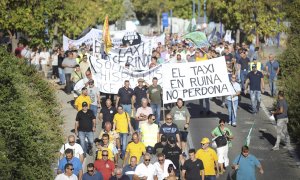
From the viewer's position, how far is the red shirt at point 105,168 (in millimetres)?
15820

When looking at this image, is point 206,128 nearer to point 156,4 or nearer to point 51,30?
point 51,30

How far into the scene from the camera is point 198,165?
51.0ft

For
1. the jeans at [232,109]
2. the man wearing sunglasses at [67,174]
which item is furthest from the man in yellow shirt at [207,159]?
the jeans at [232,109]

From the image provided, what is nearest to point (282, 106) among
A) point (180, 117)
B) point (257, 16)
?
point (180, 117)

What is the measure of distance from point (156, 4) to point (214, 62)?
71403 mm

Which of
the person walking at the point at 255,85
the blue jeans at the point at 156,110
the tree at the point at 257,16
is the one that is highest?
the tree at the point at 257,16

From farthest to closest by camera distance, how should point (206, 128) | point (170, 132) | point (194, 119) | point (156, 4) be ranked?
point (156, 4), point (194, 119), point (206, 128), point (170, 132)

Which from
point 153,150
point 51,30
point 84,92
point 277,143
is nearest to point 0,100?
point 153,150

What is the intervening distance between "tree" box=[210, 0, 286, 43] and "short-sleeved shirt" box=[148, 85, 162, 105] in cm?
2544

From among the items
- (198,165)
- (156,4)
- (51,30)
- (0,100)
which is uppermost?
(156,4)

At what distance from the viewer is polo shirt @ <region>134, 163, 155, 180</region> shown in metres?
15.4

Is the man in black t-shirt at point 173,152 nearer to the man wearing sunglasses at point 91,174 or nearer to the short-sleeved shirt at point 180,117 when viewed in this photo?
the man wearing sunglasses at point 91,174

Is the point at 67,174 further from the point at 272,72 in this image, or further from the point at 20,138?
the point at 272,72

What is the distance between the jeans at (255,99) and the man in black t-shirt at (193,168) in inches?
385
